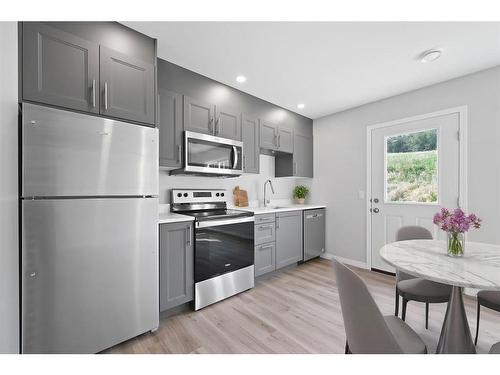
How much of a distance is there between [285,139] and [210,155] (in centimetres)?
142

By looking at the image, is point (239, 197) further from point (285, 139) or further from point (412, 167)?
point (412, 167)

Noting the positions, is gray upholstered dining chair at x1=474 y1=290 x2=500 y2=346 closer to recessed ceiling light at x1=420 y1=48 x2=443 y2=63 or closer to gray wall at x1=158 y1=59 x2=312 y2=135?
recessed ceiling light at x1=420 y1=48 x2=443 y2=63

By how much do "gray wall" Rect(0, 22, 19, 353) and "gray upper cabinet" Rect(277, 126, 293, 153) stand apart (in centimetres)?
274

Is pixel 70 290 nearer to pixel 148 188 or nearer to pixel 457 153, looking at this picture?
pixel 148 188

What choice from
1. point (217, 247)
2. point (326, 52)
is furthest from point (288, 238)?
point (326, 52)

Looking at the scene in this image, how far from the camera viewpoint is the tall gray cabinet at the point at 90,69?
1406 mm

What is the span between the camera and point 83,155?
1.50 m

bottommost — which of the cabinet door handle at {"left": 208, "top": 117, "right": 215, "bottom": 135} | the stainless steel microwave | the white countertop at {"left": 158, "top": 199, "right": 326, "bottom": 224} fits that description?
the white countertop at {"left": 158, "top": 199, "right": 326, "bottom": 224}

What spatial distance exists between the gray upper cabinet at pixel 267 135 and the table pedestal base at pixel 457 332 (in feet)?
8.03

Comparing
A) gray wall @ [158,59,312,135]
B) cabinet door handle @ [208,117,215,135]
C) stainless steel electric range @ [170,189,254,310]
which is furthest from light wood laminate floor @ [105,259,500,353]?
gray wall @ [158,59,312,135]

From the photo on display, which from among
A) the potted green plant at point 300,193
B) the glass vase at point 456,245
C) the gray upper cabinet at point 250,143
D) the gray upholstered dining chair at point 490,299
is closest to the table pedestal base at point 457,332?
the glass vase at point 456,245

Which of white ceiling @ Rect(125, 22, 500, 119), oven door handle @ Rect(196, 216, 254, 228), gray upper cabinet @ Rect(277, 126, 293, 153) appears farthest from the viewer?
gray upper cabinet @ Rect(277, 126, 293, 153)

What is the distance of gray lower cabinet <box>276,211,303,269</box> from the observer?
120 inches
